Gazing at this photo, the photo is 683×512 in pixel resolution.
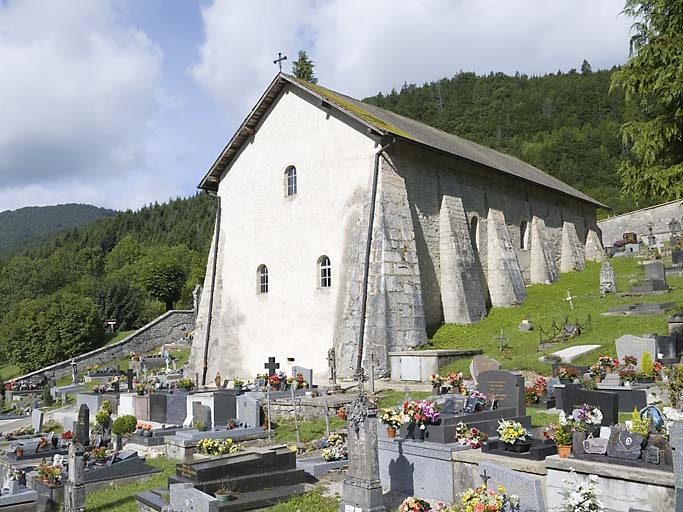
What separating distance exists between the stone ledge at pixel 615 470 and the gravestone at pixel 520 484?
1.16ft

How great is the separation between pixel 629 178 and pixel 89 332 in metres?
36.5

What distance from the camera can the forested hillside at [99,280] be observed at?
1582 inches

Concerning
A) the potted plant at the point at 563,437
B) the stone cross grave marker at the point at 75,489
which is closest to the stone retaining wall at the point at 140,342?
the stone cross grave marker at the point at 75,489

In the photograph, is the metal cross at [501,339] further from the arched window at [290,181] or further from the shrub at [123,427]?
the shrub at [123,427]

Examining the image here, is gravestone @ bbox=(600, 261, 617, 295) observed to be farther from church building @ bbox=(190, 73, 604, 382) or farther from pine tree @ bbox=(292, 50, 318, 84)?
pine tree @ bbox=(292, 50, 318, 84)

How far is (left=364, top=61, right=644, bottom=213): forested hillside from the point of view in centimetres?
7769

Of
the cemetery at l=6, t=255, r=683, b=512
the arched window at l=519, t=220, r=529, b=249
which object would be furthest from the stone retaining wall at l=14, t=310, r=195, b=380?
the arched window at l=519, t=220, r=529, b=249

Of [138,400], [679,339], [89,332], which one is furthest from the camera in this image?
[89,332]

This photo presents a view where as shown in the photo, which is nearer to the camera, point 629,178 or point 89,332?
point 629,178

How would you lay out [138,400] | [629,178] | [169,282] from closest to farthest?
[629,178]
[138,400]
[169,282]

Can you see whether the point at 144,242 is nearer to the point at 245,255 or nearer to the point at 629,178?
the point at 245,255

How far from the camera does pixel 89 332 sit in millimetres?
41469

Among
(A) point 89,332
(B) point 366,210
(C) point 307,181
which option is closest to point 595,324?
(B) point 366,210

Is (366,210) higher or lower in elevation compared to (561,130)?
lower
